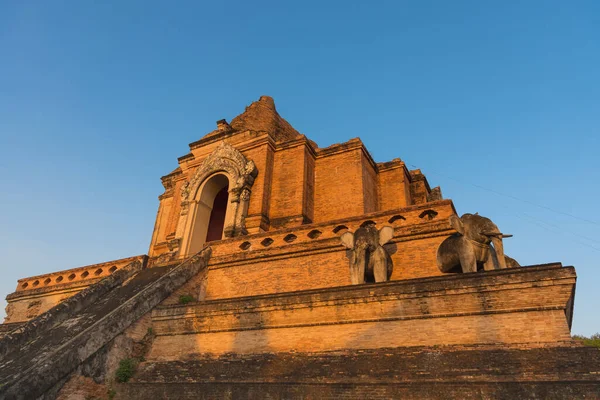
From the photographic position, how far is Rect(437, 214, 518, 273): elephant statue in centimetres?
748

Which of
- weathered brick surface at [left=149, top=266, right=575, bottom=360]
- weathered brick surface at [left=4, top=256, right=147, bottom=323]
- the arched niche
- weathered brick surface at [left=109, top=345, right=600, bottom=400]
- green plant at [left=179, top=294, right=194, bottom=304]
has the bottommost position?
weathered brick surface at [left=109, top=345, right=600, bottom=400]

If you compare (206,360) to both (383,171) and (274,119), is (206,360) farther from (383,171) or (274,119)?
(274,119)

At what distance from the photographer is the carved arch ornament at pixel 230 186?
14398 millimetres

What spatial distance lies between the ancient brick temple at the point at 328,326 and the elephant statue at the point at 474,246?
0.08 feet

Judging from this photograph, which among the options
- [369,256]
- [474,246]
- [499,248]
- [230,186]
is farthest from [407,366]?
[230,186]

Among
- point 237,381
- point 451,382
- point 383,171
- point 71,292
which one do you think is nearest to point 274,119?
point 383,171

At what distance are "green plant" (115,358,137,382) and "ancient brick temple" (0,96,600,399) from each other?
2 centimetres

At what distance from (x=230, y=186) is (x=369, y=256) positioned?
26.3 feet

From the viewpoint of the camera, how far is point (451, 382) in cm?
524

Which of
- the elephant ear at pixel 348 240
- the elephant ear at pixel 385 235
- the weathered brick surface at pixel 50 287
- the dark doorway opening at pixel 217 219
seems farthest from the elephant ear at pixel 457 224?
the dark doorway opening at pixel 217 219

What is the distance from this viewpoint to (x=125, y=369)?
762 centimetres

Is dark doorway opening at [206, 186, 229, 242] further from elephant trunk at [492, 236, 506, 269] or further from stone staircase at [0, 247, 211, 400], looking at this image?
elephant trunk at [492, 236, 506, 269]

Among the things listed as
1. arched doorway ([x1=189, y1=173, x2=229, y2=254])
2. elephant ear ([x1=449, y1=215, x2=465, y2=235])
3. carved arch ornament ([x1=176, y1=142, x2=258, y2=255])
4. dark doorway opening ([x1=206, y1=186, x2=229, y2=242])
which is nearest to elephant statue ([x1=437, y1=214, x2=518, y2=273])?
elephant ear ([x1=449, y1=215, x2=465, y2=235])

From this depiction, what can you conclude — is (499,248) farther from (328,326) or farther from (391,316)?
(328,326)
